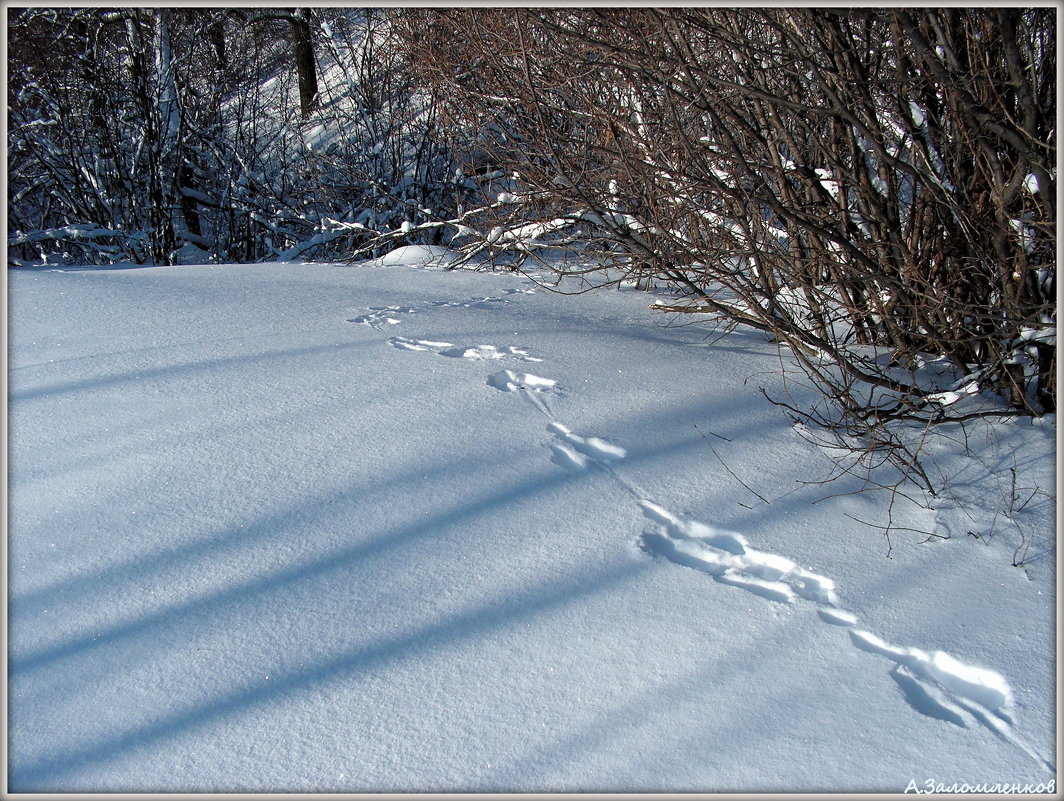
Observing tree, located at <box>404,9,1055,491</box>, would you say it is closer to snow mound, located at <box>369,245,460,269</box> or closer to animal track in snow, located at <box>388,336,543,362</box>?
animal track in snow, located at <box>388,336,543,362</box>

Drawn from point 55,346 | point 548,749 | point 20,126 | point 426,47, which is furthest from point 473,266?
point 20,126

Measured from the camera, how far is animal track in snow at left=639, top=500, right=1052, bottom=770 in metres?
1.74

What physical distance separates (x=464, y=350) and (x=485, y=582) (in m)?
1.57

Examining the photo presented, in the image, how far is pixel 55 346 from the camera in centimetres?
312

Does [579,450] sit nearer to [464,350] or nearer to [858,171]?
[464,350]

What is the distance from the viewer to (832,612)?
2.01 m

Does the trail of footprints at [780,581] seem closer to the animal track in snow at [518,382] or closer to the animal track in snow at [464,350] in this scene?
the animal track in snow at [518,382]

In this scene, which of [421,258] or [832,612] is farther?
[421,258]

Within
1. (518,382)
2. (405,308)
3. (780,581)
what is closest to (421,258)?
(405,308)

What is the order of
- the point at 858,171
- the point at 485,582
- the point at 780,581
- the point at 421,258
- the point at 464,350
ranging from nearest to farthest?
the point at 485,582 < the point at 780,581 < the point at 858,171 < the point at 464,350 < the point at 421,258

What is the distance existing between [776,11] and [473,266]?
9.39 ft

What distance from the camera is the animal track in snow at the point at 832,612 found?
1.74 m

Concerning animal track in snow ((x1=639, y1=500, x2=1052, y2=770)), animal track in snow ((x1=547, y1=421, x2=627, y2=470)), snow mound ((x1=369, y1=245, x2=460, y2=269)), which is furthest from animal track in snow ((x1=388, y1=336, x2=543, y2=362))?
snow mound ((x1=369, y1=245, x2=460, y2=269))

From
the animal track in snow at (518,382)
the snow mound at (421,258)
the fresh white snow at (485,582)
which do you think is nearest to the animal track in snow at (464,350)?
the fresh white snow at (485,582)
